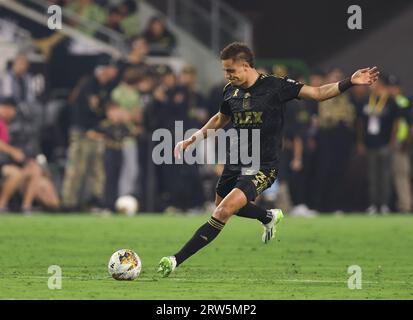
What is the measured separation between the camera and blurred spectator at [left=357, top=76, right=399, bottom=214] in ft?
83.8

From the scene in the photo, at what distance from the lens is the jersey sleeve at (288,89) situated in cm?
1336

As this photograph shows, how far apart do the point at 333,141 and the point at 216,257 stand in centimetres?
1046

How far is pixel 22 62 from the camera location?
23922mm

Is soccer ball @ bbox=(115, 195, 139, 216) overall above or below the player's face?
below

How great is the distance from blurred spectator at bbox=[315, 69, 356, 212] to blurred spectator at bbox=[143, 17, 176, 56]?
3637mm

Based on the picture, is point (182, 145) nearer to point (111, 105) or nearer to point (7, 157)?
point (7, 157)

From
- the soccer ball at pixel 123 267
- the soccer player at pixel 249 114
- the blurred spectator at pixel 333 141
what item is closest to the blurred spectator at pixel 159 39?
the blurred spectator at pixel 333 141

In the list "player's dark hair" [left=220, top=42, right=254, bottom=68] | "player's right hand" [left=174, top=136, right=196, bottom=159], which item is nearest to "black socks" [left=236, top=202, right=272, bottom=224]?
"player's right hand" [left=174, top=136, right=196, bottom=159]

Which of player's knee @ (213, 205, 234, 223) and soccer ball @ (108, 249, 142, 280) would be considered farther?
player's knee @ (213, 205, 234, 223)

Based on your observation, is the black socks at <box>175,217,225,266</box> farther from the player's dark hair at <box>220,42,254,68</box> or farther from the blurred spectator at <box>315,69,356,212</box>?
the blurred spectator at <box>315,69,356,212</box>

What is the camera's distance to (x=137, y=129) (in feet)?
81.8

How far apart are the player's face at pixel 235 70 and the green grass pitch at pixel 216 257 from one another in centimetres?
203
